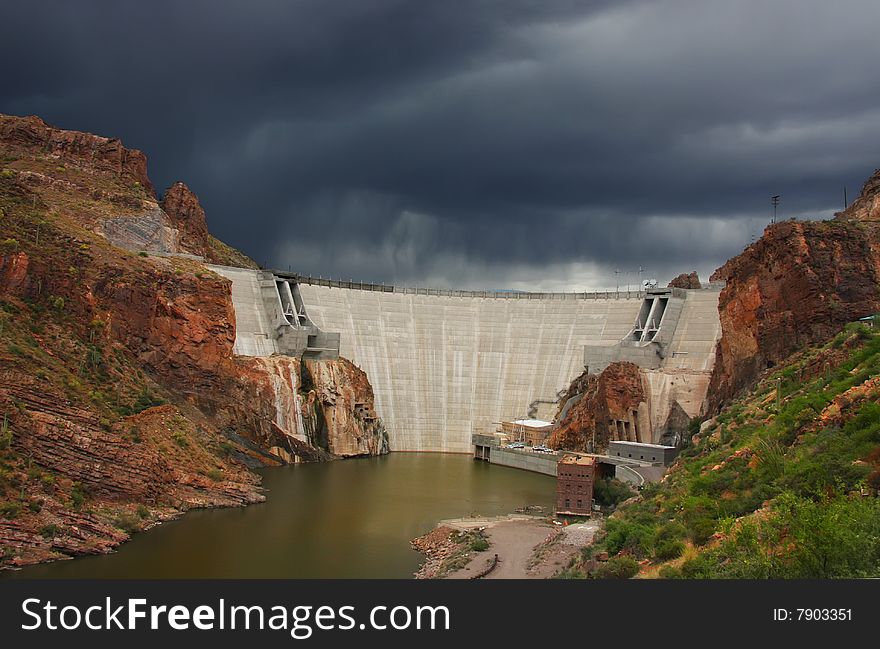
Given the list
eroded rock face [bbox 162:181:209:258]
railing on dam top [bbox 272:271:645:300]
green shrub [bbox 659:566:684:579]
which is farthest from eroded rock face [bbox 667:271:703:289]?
green shrub [bbox 659:566:684:579]

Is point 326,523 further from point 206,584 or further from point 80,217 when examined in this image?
point 80,217

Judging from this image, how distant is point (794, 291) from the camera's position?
5056 cm

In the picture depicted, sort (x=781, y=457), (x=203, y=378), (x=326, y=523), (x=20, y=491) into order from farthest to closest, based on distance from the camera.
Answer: (x=203, y=378) → (x=326, y=523) → (x=20, y=491) → (x=781, y=457)

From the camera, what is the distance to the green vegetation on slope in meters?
16.5

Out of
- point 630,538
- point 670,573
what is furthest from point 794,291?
point 670,573

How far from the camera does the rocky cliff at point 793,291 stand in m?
48.0

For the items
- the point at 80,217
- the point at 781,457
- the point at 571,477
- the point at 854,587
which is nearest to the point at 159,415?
the point at 571,477

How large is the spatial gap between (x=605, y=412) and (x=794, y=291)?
21283mm

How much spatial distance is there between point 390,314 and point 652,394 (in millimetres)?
29576

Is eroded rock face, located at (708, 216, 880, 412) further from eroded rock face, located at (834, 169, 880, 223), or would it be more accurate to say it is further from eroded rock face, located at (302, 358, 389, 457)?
eroded rock face, located at (302, 358, 389, 457)

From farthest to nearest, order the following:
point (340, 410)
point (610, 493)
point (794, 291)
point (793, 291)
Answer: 1. point (340, 410)
2. point (793, 291)
3. point (794, 291)
4. point (610, 493)

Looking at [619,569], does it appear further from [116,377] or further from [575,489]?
[116,377]

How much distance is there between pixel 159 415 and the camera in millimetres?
49312

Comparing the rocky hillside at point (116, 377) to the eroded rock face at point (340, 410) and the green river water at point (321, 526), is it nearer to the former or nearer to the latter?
the eroded rock face at point (340, 410)
